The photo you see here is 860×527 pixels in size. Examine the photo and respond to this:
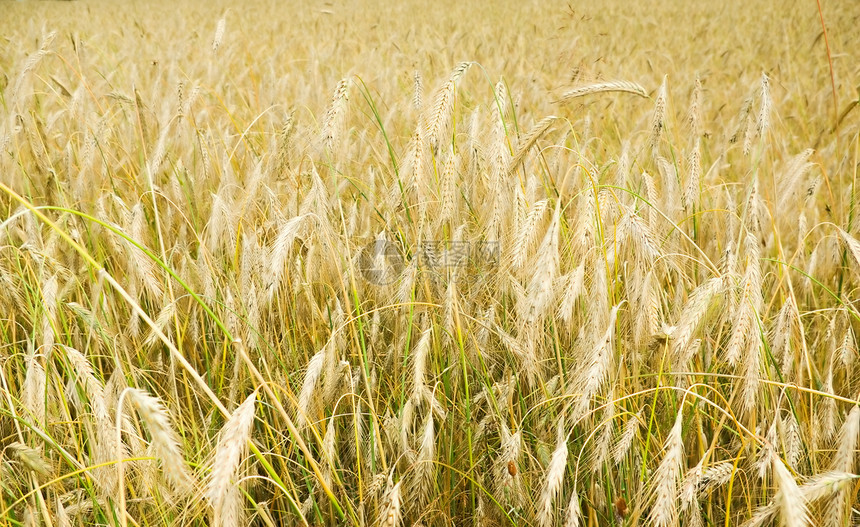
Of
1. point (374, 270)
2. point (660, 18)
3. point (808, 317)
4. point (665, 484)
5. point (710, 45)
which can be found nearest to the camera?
point (665, 484)

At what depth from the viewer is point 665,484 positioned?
802mm

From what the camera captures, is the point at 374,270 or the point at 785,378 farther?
the point at 374,270

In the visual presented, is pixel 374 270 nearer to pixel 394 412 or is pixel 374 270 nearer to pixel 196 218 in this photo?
pixel 394 412

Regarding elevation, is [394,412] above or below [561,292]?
below

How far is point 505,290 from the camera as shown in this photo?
1.33 meters

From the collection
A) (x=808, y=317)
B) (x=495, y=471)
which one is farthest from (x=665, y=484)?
(x=808, y=317)

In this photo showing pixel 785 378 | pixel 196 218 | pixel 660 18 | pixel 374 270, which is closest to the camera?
pixel 785 378

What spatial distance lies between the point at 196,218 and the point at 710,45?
20.4ft

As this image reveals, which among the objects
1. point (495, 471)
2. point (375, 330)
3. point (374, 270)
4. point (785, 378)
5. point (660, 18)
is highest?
point (660, 18)

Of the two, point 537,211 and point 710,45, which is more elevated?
point 710,45

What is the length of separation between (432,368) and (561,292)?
0.38 m

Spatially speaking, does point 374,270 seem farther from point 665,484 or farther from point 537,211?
point 665,484

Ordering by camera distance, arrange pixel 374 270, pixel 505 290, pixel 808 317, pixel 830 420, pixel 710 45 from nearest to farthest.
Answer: pixel 830 420 → pixel 505 290 → pixel 374 270 → pixel 808 317 → pixel 710 45

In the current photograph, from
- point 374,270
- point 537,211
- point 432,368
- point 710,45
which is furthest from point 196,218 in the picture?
point 710,45
